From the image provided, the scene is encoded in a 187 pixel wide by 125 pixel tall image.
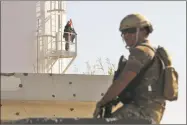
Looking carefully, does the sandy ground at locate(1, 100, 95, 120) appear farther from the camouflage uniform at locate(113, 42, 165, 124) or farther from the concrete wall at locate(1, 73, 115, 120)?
the camouflage uniform at locate(113, 42, 165, 124)

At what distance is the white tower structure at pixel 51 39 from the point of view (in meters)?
16.1

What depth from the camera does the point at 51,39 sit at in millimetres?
16438

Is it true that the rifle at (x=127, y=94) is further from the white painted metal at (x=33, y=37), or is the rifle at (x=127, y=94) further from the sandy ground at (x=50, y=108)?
the white painted metal at (x=33, y=37)

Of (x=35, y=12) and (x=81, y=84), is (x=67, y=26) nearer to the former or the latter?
(x=35, y=12)

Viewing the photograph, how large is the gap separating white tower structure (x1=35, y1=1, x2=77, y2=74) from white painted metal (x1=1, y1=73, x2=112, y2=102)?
4.48 meters

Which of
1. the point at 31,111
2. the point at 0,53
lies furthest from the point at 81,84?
the point at 0,53

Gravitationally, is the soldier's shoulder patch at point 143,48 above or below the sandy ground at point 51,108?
above

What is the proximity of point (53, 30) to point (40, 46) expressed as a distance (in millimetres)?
879

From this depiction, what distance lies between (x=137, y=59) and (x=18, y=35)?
1008 cm

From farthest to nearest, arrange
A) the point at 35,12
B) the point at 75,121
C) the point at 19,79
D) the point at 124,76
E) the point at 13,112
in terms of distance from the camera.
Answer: the point at 35,12, the point at 13,112, the point at 19,79, the point at 124,76, the point at 75,121

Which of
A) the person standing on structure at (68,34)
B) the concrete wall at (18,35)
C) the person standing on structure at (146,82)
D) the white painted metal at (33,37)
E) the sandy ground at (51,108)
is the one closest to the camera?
the person standing on structure at (146,82)

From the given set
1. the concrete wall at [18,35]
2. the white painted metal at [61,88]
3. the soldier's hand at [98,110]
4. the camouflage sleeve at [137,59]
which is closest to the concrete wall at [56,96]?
the white painted metal at [61,88]

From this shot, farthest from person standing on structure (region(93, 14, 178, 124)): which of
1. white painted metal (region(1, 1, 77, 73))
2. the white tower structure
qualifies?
the white tower structure

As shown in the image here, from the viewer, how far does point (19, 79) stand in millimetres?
9906
